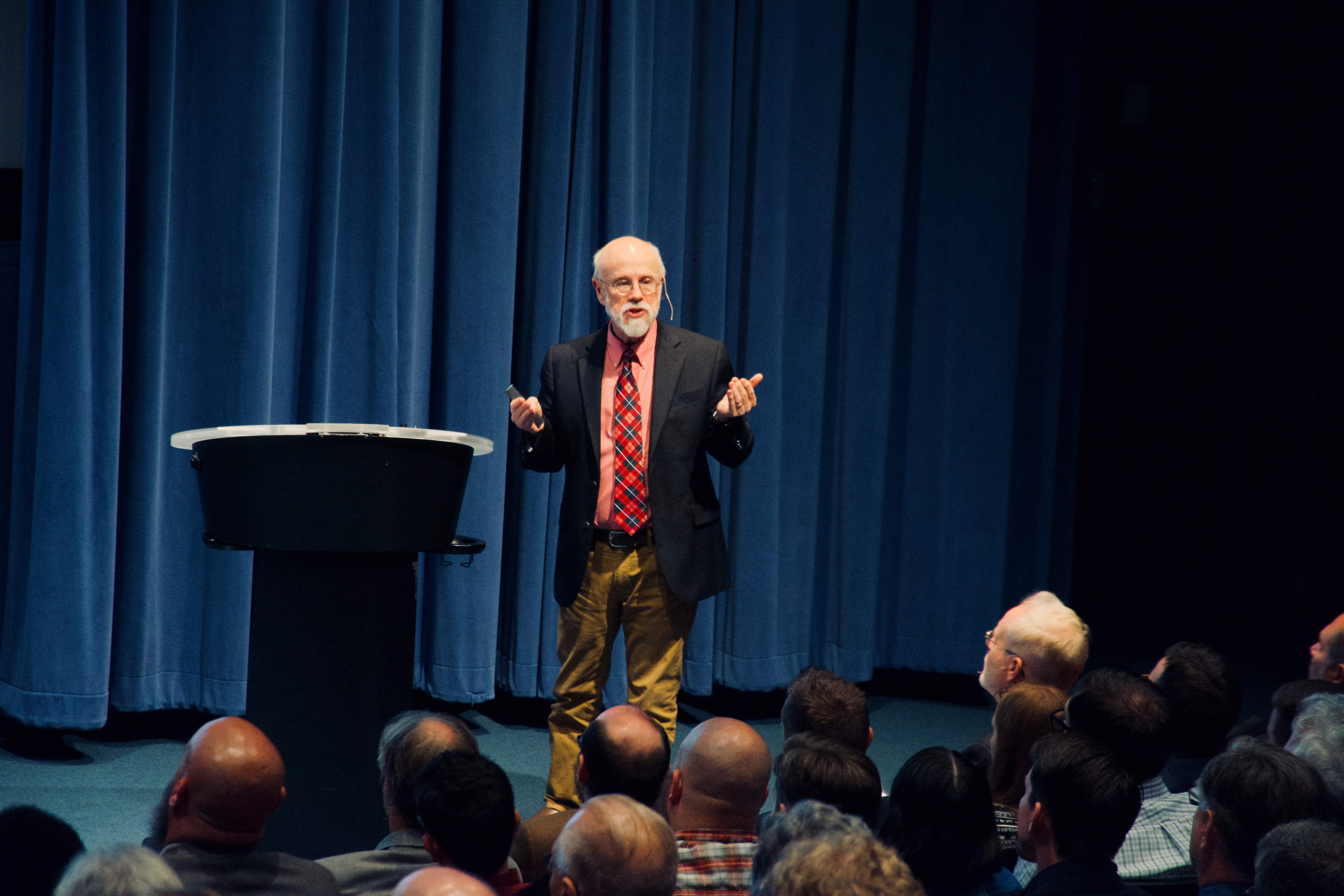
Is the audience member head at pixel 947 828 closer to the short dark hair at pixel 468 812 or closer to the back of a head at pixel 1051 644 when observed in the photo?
the short dark hair at pixel 468 812

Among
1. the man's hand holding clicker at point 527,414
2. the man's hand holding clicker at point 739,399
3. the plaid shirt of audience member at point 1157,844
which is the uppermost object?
the man's hand holding clicker at point 739,399

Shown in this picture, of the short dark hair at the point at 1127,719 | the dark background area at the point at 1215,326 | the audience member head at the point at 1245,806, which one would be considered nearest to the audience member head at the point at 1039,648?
the short dark hair at the point at 1127,719

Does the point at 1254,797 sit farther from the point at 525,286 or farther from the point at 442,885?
the point at 525,286

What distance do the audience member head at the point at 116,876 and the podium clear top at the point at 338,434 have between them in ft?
3.32

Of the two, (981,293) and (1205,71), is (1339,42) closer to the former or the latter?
(1205,71)

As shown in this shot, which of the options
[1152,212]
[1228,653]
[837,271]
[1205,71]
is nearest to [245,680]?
[837,271]

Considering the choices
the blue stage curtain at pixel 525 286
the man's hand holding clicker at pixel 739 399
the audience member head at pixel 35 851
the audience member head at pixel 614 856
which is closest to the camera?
the audience member head at pixel 614 856

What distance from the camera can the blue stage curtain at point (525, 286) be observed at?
3496mm

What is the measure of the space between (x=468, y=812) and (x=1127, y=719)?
1169 millimetres

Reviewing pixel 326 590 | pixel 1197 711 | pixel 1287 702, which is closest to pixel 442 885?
pixel 326 590

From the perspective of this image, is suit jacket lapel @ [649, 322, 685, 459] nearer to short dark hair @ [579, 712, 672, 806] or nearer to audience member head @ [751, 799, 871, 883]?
short dark hair @ [579, 712, 672, 806]

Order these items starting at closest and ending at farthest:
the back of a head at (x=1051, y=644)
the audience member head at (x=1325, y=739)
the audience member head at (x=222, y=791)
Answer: the audience member head at (x=222, y=791) → the audience member head at (x=1325, y=739) → the back of a head at (x=1051, y=644)

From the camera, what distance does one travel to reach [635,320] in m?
2.96

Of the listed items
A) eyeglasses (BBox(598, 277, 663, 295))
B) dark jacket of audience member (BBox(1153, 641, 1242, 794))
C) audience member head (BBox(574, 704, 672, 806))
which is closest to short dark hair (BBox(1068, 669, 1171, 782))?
dark jacket of audience member (BBox(1153, 641, 1242, 794))
